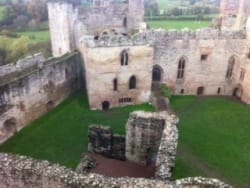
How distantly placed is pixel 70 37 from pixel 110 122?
11.7 meters

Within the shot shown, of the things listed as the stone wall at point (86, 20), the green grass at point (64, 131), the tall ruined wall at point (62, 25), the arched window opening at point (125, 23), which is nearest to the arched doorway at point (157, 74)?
the green grass at point (64, 131)

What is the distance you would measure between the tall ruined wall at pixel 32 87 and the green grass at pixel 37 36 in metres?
21.3

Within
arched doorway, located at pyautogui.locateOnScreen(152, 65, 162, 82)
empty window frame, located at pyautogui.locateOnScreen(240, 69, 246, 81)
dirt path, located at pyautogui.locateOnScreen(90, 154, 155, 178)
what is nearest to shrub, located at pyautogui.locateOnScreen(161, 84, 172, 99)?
arched doorway, located at pyautogui.locateOnScreen(152, 65, 162, 82)

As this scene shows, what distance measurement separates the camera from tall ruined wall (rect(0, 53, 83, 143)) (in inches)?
871

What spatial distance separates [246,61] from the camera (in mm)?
27656

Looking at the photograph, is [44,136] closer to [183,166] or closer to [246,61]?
[183,166]

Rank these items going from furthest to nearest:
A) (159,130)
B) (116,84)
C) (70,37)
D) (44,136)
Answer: (70,37) → (116,84) → (44,136) → (159,130)

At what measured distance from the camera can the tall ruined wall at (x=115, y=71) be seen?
80.9 feet

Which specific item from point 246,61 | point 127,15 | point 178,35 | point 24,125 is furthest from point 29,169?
point 127,15

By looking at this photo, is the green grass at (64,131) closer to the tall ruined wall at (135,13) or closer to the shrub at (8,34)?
the tall ruined wall at (135,13)

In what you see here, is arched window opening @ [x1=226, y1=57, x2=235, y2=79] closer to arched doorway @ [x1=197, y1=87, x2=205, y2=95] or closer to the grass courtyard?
the grass courtyard

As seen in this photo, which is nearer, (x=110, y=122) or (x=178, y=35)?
(x=110, y=122)

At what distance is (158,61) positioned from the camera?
90.3 feet

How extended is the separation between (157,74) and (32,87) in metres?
10.7
